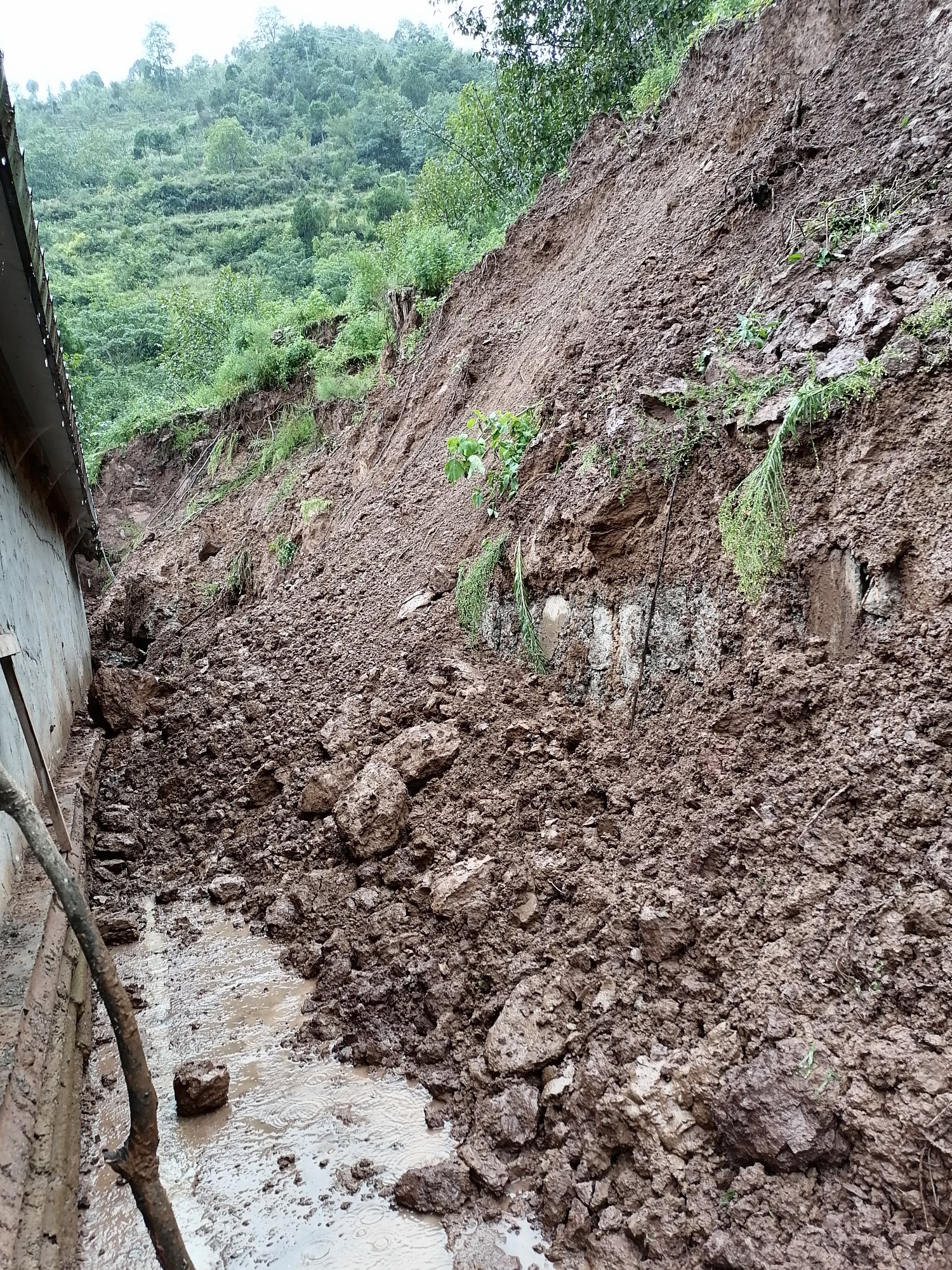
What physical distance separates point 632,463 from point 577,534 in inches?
20.6

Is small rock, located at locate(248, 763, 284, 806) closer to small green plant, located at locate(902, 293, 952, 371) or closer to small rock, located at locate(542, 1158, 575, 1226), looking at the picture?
small rock, located at locate(542, 1158, 575, 1226)

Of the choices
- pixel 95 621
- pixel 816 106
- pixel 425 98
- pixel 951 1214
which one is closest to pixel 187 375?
pixel 95 621

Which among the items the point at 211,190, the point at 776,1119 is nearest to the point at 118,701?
the point at 776,1119

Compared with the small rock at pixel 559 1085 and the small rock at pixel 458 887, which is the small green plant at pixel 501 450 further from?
the small rock at pixel 559 1085

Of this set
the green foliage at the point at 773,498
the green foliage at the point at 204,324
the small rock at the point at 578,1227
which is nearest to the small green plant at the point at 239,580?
the green foliage at the point at 773,498

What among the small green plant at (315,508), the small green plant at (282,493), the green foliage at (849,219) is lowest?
the small green plant at (315,508)

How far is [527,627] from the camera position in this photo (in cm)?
462

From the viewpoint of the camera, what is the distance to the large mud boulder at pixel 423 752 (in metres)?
4.42

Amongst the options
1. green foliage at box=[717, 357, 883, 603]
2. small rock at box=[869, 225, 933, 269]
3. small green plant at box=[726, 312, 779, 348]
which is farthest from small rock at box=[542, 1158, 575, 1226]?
small rock at box=[869, 225, 933, 269]

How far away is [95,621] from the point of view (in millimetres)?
11117

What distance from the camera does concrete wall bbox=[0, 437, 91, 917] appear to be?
411 cm

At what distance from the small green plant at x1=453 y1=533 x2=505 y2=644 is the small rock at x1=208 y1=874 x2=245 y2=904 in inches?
87.8

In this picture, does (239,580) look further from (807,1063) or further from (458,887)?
(807,1063)

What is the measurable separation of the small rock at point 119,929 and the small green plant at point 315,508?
5.83 meters
